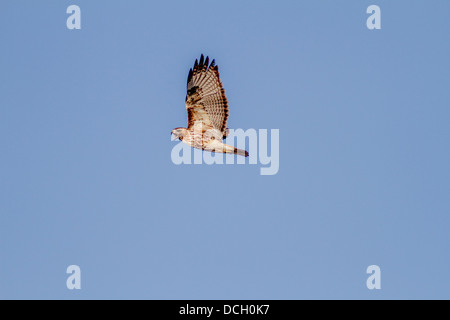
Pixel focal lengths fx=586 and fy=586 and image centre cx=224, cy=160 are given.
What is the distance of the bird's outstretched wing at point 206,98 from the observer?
31.7 feet

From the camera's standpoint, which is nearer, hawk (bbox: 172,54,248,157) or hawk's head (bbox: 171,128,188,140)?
hawk's head (bbox: 171,128,188,140)

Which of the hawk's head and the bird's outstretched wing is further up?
the bird's outstretched wing

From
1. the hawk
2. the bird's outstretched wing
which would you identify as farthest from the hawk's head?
the bird's outstretched wing

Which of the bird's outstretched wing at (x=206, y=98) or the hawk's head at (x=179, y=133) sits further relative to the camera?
the bird's outstretched wing at (x=206, y=98)

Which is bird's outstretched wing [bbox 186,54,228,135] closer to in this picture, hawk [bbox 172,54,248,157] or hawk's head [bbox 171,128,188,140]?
hawk [bbox 172,54,248,157]

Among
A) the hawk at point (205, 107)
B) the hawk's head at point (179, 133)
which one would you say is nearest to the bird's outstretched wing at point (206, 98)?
the hawk at point (205, 107)

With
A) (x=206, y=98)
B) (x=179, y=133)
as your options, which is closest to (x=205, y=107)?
(x=206, y=98)

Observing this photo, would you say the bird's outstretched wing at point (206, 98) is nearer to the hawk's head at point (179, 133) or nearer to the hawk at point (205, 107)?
the hawk at point (205, 107)

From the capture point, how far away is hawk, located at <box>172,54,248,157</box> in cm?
959

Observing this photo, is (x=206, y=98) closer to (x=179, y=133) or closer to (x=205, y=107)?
(x=205, y=107)

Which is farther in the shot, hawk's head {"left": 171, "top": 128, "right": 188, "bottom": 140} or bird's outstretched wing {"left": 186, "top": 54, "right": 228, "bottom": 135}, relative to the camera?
bird's outstretched wing {"left": 186, "top": 54, "right": 228, "bottom": 135}
